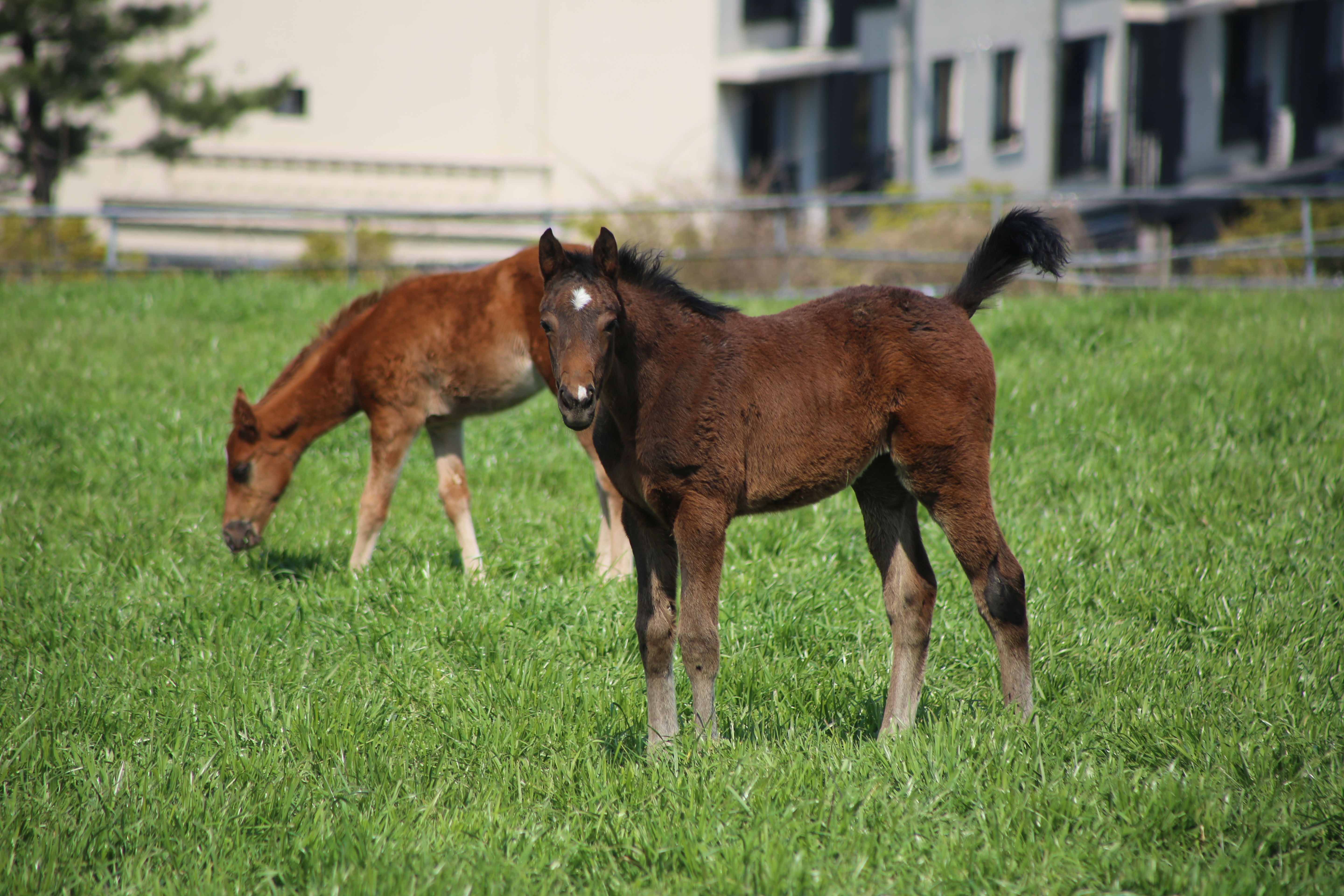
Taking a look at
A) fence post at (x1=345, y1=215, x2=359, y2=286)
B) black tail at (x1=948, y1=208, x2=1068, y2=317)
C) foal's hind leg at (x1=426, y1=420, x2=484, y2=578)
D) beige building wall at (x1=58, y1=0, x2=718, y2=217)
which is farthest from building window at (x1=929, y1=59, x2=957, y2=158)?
black tail at (x1=948, y1=208, x2=1068, y2=317)

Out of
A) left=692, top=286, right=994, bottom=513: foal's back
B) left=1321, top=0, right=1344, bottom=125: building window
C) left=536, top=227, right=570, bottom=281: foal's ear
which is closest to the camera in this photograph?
left=536, top=227, right=570, bottom=281: foal's ear

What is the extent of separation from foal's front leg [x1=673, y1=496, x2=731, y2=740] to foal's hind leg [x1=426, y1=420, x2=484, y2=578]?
2540 millimetres

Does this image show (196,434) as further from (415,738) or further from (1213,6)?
(1213,6)

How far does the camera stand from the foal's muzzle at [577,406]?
10.8 ft

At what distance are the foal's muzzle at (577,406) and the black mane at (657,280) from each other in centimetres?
65

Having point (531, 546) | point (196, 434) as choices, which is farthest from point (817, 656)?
point (196, 434)

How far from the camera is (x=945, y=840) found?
3258 millimetres

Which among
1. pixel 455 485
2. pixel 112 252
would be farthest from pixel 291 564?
pixel 112 252

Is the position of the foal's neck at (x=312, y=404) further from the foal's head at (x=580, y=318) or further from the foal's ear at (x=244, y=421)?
the foal's head at (x=580, y=318)

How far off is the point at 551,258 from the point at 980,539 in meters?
1.73

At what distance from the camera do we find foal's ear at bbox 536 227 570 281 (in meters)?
3.52

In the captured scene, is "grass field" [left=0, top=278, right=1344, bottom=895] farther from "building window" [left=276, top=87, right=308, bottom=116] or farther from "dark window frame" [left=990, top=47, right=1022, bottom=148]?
"building window" [left=276, top=87, right=308, bottom=116]

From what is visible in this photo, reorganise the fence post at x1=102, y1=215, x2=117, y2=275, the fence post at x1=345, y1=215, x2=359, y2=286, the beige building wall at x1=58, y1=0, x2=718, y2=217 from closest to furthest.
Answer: the fence post at x1=102, y1=215, x2=117, y2=275 < the fence post at x1=345, y1=215, x2=359, y2=286 < the beige building wall at x1=58, y1=0, x2=718, y2=217

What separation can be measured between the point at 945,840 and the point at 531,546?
3.68 metres
